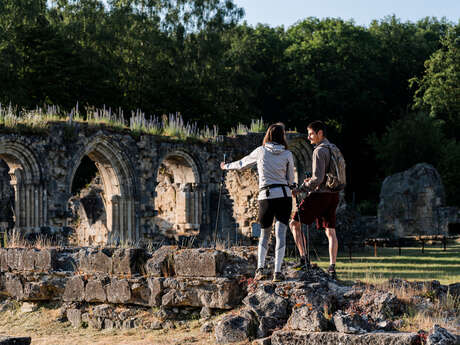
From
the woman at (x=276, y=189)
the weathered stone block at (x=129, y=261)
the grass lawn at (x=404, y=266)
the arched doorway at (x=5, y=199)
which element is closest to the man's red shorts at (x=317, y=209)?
the woman at (x=276, y=189)

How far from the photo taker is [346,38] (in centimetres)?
4094

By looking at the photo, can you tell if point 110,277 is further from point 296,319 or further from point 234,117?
point 234,117

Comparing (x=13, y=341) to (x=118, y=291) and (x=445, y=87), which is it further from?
(x=445, y=87)

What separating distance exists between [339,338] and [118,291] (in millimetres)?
3334

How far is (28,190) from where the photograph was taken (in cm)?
1717

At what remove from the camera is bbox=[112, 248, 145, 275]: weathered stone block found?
24.8ft

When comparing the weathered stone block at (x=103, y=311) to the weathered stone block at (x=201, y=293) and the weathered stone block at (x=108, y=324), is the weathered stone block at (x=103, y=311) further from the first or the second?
the weathered stone block at (x=201, y=293)

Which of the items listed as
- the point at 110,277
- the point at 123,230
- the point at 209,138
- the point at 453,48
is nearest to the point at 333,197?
the point at 110,277

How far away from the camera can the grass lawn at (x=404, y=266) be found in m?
10.5

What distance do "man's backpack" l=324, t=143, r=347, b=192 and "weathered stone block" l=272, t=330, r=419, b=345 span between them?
67.8 inches

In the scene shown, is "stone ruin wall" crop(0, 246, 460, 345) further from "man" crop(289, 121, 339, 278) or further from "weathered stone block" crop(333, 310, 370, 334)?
"man" crop(289, 121, 339, 278)

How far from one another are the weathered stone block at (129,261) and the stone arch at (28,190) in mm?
10101

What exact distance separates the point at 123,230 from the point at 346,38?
25.9 m

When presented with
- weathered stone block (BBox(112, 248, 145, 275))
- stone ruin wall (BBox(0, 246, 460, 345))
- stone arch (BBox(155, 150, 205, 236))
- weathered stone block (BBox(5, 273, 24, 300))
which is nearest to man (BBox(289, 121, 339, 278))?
stone ruin wall (BBox(0, 246, 460, 345))
